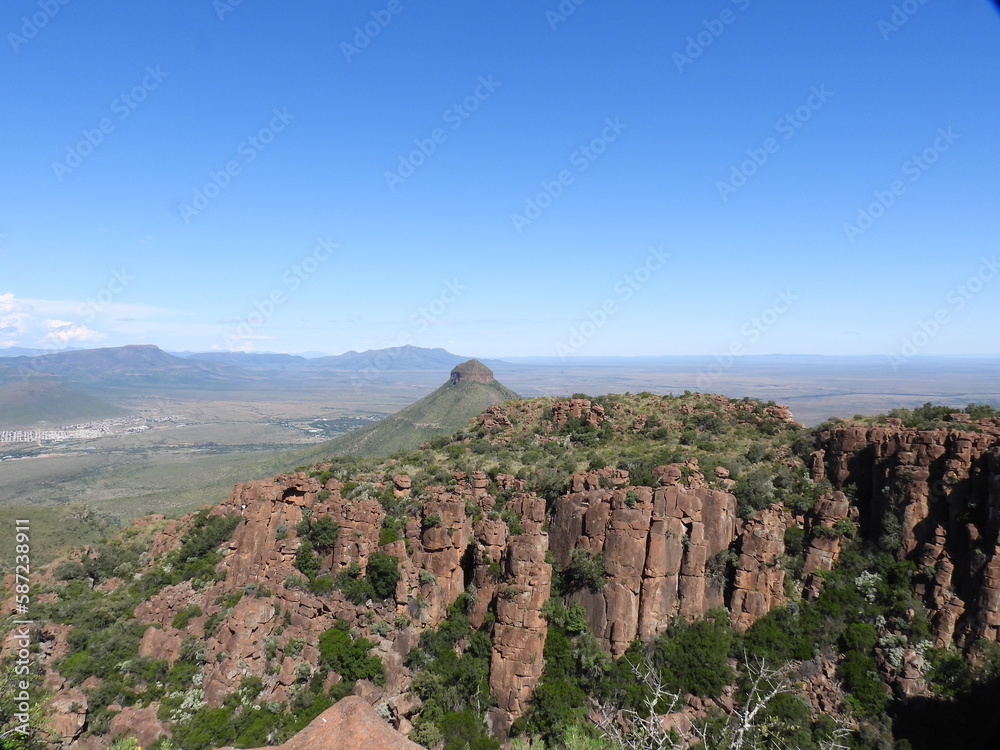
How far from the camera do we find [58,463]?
494 ft

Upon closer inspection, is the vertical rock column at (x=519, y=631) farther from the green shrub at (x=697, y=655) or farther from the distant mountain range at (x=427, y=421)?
the distant mountain range at (x=427, y=421)

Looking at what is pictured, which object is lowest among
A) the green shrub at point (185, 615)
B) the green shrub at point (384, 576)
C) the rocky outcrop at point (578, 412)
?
the green shrub at point (185, 615)

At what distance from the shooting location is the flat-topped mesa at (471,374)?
10975cm

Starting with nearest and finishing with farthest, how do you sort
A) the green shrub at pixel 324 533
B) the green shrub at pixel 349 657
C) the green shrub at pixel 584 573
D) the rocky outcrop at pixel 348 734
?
1. the rocky outcrop at pixel 348 734
2. the green shrub at pixel 349 657
3. the green shrub at pixel 584 573
4. the green shrub at pixel 324 533

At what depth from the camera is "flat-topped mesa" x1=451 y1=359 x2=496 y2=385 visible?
4321 inches

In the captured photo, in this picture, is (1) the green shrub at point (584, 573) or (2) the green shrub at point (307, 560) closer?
(1) the green shrub at point (584, 573)

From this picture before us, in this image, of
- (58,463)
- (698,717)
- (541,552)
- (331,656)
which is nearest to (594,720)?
(698,717)

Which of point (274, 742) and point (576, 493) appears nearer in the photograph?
point (274, 742)

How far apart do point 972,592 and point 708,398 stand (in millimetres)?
19652

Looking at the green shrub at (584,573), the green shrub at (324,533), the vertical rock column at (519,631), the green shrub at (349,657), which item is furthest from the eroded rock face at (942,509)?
the green shrub at (324,533)

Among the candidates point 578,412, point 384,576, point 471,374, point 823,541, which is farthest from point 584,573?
point 471,374

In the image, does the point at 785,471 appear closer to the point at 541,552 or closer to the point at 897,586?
the point at 897,586

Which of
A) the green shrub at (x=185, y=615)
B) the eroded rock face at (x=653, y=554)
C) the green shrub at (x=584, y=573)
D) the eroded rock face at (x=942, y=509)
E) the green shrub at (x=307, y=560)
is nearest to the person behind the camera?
the eroded rock face at (x=942, y=509)

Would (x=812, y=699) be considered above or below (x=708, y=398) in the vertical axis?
below
